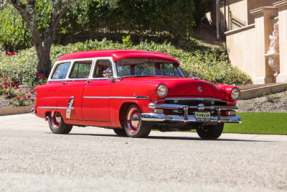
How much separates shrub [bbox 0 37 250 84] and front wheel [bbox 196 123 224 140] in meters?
13.1

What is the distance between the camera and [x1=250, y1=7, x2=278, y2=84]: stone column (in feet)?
68.4

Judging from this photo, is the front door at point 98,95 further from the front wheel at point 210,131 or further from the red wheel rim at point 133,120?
the front wheel at point 210,131

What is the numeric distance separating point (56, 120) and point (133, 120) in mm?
2899

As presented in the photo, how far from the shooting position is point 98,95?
29.9 ft

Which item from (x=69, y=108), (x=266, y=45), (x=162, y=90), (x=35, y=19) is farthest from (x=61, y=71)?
(x=266, y=45)

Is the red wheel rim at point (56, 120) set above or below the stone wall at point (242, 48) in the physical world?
below

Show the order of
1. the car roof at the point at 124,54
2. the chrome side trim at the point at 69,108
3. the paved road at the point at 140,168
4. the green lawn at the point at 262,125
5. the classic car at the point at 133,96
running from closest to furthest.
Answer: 1. the paved road at the point at 140,168
2. the classic car at the point at 133,96
3. the car roof at the point at 124,54
4. the chrome side trim at the point at 69,108
5. the green lawn at the point at 262,125

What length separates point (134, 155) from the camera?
579 cm

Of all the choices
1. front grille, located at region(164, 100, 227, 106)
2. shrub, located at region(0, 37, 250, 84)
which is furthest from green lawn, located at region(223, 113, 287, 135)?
shrub, located at region(0, 37, 250, 84)

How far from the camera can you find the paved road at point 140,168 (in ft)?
12.9

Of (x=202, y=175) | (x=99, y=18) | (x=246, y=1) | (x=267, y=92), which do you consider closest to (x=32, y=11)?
(x=99, y=18)

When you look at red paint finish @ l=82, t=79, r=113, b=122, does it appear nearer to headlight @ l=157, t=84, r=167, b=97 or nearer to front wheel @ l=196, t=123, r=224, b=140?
headlight @ l=157, t=84, r=167, b=97

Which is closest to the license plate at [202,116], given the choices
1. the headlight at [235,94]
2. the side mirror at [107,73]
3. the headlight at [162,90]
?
the headlight at [162,90]

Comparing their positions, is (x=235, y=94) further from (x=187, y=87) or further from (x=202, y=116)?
(x=187, y=87)
